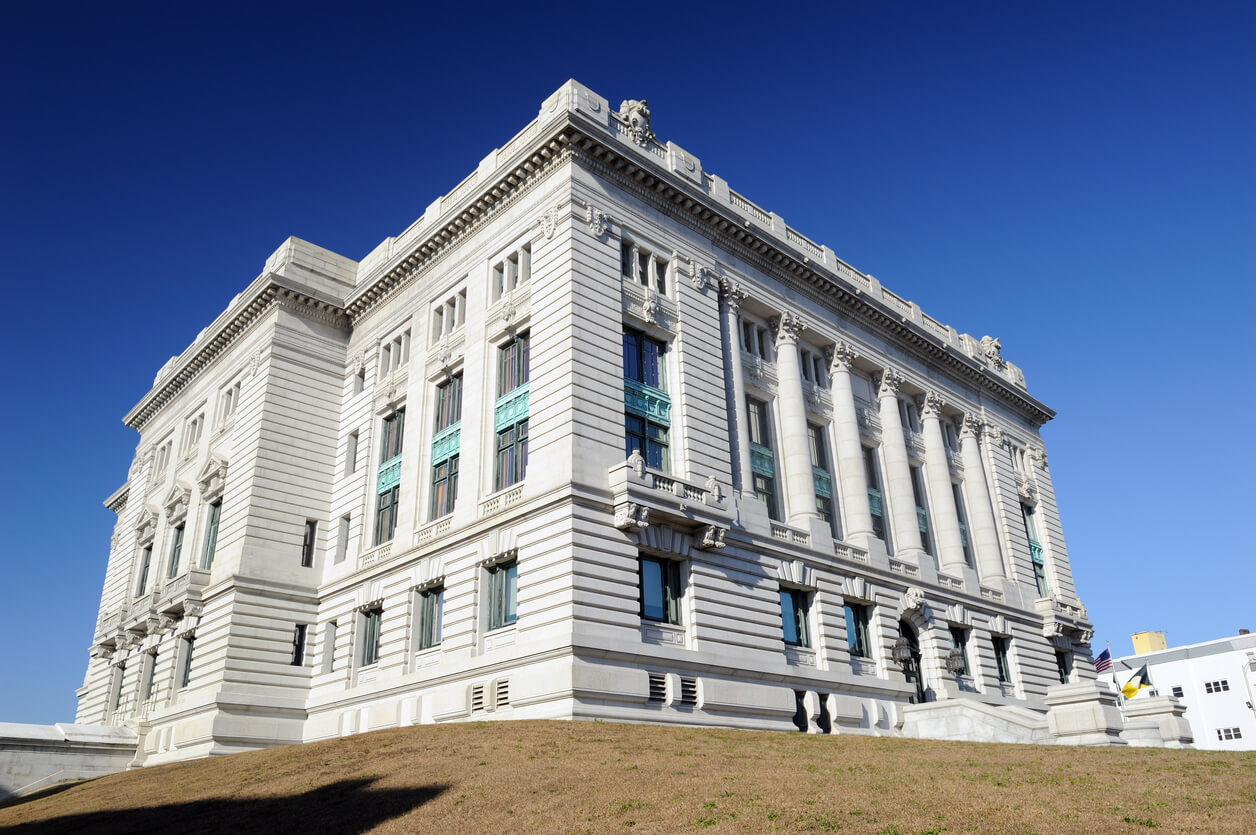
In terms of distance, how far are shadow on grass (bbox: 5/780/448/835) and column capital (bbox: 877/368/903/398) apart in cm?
3771

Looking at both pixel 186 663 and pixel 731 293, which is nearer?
pixel 731 293

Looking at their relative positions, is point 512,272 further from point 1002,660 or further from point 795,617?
point 1002,660

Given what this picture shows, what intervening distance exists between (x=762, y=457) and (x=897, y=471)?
11.0 metres

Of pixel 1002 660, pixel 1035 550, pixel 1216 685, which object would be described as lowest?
pixel 1002 660

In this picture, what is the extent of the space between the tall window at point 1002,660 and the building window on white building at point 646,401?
25.2 m

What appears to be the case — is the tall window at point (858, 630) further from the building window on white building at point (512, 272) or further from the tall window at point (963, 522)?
the building window on white building at point (512, 272)

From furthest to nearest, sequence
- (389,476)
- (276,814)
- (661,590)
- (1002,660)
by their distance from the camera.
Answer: (1002,660), (389,476), (661,590), (276,814)

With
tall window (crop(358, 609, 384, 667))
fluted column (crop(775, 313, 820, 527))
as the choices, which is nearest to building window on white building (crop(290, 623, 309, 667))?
tall window (crop(358, 609, 384, 667))

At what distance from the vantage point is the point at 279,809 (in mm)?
20328

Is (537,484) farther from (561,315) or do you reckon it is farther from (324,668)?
(324,668)

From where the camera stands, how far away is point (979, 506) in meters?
55.8

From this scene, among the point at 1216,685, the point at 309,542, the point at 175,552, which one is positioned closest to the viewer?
the point at 309,542

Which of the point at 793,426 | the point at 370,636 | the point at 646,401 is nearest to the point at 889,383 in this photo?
the point at 793,426

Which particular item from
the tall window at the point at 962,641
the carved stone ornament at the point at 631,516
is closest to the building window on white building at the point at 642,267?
the carved stone ornament at the point at 631,516
